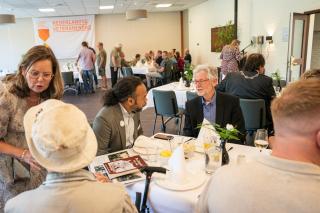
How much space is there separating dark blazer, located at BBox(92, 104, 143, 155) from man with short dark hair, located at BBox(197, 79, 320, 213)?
1342 millimetres

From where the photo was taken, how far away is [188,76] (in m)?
5.15

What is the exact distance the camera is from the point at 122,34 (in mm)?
13359

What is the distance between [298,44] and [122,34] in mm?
8646

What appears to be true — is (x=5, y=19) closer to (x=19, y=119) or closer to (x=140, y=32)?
(x=140, y=32)

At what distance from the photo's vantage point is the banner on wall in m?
12.8

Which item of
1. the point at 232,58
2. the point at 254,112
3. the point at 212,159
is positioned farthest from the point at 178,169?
the point at 232,58

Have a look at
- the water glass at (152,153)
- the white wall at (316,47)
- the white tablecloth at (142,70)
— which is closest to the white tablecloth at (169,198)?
the water glass at (152,153)

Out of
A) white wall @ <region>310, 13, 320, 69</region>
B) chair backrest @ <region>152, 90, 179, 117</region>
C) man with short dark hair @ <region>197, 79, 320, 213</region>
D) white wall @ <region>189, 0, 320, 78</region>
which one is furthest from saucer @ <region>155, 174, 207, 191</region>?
white wall @ <region>310, 13, 320, 69</region>

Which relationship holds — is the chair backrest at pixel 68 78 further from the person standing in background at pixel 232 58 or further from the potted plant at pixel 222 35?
the potted plant at pixel 222 35

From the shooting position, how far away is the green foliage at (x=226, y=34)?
28.3ft

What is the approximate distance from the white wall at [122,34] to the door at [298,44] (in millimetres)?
7741

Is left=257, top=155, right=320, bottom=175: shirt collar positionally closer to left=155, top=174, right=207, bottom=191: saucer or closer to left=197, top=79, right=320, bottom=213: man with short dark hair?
left=197, top=79, right=320, bottom=213: man with short dark hair

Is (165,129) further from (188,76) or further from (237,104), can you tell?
(237,104)

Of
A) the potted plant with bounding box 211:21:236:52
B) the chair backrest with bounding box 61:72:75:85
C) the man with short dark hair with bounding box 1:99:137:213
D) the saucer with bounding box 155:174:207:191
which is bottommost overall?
the chair backrest with bounding box 61:72:75:85
